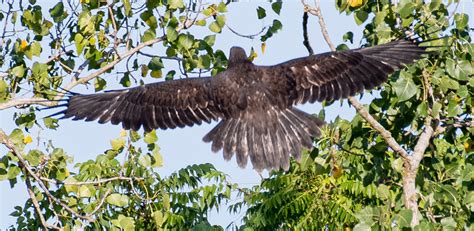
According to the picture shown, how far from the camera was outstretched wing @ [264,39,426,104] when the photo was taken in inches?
317

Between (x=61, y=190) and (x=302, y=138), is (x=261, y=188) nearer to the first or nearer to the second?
(x=302, y=138)

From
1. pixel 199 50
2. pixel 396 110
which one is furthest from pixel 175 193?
pixel 396 110

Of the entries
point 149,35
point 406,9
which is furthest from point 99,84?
point 406,9

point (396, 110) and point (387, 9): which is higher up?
point (387, 9)

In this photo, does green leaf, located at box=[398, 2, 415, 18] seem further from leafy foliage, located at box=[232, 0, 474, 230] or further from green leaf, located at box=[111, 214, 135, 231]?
green leaf, located at box=[111, 214, 135, 231]

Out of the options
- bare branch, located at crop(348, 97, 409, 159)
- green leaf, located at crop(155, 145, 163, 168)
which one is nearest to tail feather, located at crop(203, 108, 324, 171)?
green leaf, located at crop(155, 145, 163, 168)

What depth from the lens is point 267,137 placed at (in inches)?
335

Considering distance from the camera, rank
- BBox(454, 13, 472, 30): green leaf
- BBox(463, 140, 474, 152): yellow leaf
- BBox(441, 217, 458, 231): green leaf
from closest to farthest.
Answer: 1. BBox(441, 217, 458, 231): green leaf
2. BBox(454, 13, 472, 30): green leaf
3. BBox(463, 140, 474, 152): yellow leaf

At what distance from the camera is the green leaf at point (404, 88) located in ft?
21.3

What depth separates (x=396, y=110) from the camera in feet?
23.0

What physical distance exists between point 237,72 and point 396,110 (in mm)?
1875

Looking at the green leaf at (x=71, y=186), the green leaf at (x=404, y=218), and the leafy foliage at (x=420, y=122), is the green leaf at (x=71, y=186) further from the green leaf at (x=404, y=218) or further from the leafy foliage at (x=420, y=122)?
the green leaf at (x=404, y=218)

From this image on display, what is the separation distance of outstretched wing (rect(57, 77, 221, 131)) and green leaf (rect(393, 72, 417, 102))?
247 cm

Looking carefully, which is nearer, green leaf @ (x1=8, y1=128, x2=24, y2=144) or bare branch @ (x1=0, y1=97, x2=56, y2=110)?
green leaf @ (x1=8, y1=128, x2=24, y2=144)
